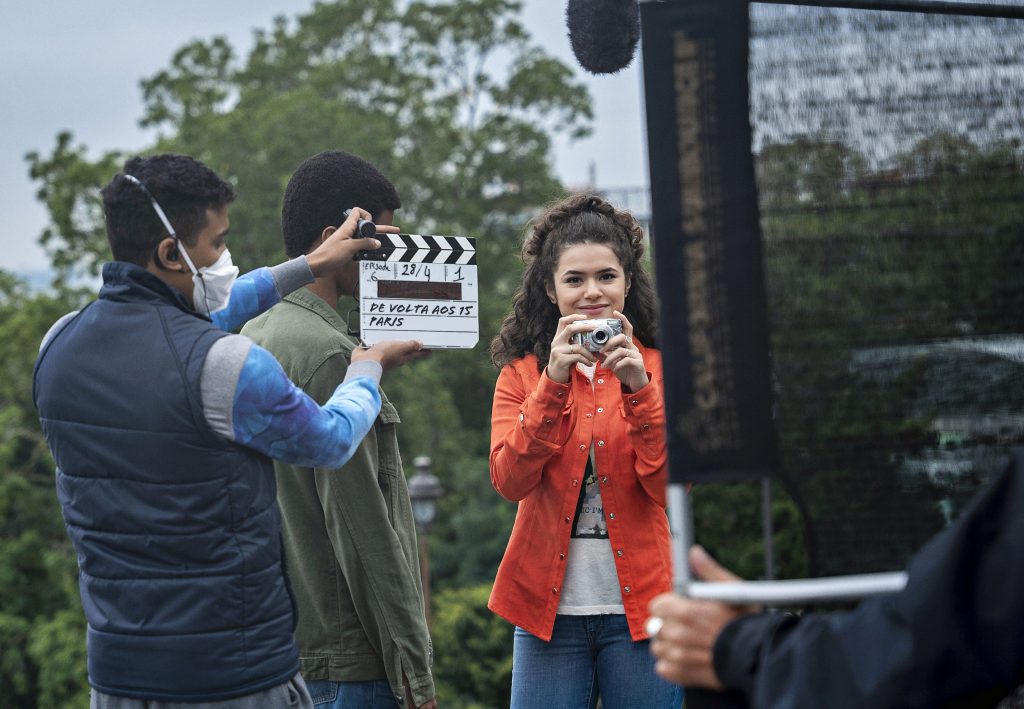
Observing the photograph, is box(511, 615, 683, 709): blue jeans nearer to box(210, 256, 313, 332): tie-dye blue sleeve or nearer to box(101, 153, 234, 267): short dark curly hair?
box(210, 256, 313, 332): tie-dye blue sleeve

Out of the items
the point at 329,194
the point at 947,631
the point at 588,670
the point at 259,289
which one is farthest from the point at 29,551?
the point at 947,631

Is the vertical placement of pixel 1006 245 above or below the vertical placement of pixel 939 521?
above

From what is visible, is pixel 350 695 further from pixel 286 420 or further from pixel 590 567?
pixel 286 420

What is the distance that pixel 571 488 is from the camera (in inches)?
138

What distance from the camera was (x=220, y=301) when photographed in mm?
3055

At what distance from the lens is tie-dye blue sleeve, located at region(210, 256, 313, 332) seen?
3.47 m

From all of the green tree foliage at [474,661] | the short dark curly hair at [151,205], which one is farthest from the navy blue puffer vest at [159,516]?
the green tree foliage at [474,661]

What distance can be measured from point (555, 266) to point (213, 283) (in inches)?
46.9

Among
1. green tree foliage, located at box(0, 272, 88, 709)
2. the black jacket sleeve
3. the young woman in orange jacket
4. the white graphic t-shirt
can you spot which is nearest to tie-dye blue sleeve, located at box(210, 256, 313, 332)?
the young woman in orange jacket

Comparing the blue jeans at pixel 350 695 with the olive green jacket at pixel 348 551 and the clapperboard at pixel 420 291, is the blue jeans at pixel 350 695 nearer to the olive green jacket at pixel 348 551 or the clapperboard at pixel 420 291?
the olive green jacket at pixel 348 551

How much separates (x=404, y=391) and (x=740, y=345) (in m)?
22.4

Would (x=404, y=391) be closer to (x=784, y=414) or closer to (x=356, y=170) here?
(x=356, y=170)

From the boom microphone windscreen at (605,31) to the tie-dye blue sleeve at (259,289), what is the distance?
1.19 metres

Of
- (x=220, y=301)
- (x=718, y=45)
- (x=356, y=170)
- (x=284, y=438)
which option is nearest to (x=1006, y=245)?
(x=718, y=45)
